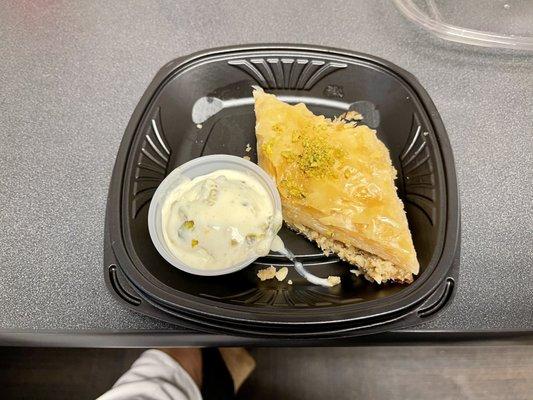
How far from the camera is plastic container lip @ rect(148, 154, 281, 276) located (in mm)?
1187

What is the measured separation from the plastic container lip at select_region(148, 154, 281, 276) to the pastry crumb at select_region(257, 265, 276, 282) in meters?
0.09

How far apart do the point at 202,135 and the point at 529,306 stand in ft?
3.81

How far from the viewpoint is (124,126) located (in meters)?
1.57

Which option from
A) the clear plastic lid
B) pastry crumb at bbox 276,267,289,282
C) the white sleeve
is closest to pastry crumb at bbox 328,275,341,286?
pastry crumb at bbox 276,267,289,282

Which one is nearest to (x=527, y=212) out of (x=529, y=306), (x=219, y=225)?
(x=529, y=306)

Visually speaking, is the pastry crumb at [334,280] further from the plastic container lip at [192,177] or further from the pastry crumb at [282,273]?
the plastic container lip at [192,177]

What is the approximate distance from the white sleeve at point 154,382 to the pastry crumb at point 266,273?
0.50m

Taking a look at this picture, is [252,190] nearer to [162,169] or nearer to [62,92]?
[162,169]

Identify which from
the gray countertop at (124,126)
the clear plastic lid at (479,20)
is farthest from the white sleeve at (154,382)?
the clear plastic lid at (479,20)

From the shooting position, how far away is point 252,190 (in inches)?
52.1

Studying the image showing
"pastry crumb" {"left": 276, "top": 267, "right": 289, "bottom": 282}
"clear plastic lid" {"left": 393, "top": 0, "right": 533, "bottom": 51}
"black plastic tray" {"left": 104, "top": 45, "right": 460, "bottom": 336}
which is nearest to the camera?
"black plastic tray" {"left": 104, "top": 45, "right": 460, "bottom": 336}

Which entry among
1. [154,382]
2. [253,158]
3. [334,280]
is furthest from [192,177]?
[154,382]

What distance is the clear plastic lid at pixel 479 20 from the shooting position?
1714 mm

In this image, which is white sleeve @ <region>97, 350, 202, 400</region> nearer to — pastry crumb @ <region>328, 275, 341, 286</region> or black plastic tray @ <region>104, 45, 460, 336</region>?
black plastic tray @ <region>104, 45, 460, 336</region>
